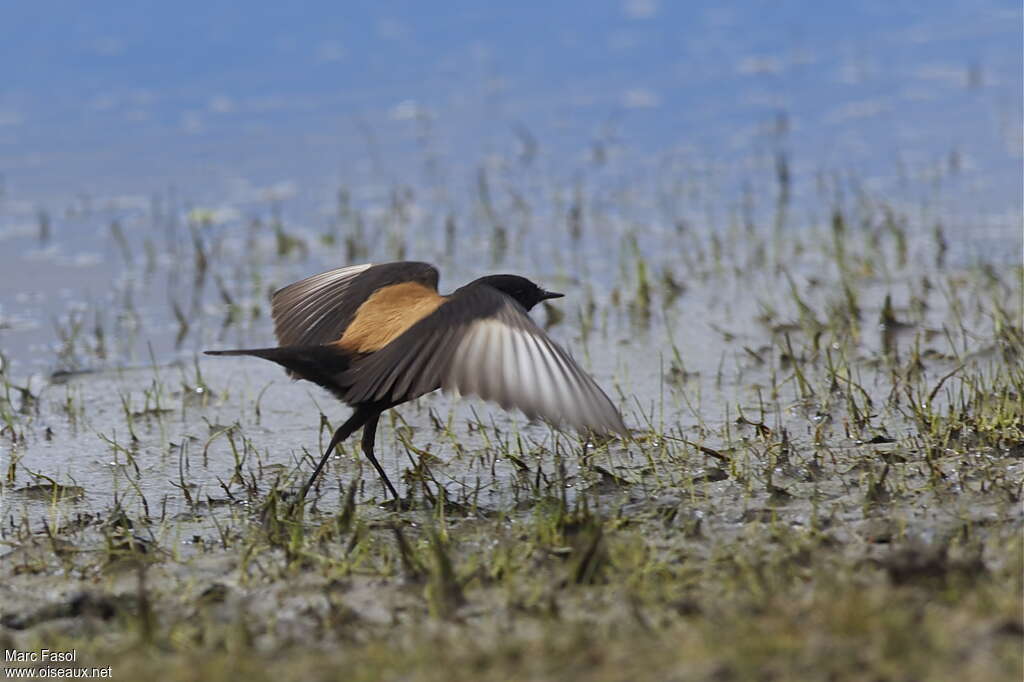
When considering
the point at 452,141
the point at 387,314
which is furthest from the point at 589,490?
the point at 452,141

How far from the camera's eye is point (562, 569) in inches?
193

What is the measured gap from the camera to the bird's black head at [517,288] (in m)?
7.04

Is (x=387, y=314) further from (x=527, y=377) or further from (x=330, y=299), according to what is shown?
(x=527, y=377)

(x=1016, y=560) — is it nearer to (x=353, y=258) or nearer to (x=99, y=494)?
(x=99, y=494)

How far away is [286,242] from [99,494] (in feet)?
17.5

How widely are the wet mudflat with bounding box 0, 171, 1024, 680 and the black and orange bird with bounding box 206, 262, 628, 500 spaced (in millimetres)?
393

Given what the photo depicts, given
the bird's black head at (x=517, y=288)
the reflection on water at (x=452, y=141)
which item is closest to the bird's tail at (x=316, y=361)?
the bird's black head at (x=517, y=288)

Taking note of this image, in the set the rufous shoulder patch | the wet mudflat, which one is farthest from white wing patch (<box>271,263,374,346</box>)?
the wet mudflat

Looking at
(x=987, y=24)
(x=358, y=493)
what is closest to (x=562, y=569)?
(x=358, y=493)

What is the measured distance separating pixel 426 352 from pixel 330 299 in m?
1.55

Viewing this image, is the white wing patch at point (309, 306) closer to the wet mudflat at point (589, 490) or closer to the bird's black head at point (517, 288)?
the wet mudflat at point (589, 490)

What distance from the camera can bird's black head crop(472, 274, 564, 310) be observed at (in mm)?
7039

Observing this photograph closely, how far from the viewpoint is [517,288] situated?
7.13 meters

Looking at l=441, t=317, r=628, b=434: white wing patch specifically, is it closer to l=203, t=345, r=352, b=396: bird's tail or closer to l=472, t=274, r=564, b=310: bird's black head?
l=203, t=345, r=352, b=396: bird's tail
